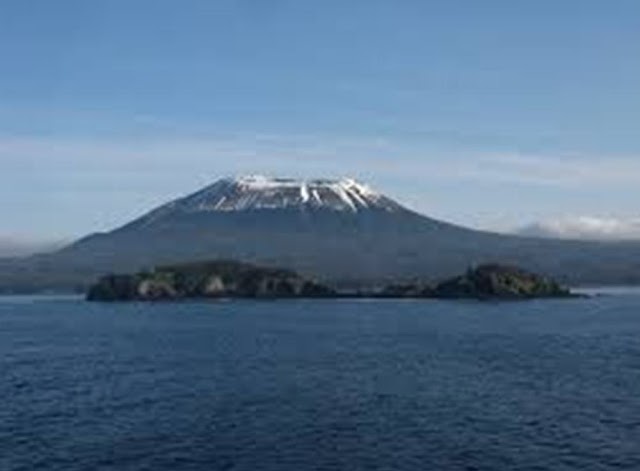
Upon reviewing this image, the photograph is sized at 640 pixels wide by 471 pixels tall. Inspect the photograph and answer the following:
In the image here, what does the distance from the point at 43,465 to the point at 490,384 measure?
2527 centimetres

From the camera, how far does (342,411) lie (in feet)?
174

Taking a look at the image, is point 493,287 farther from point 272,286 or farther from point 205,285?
point 205,285

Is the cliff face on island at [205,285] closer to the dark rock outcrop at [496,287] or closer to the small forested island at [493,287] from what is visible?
the small forested island at [493,287]

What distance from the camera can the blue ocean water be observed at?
44062mm

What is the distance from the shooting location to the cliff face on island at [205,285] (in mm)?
181625

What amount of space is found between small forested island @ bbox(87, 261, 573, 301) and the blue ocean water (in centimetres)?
7021

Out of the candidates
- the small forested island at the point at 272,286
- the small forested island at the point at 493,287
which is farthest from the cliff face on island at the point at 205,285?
the small forested island at the point at 493,287

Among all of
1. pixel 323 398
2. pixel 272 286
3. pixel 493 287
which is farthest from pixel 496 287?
pixel 323 398

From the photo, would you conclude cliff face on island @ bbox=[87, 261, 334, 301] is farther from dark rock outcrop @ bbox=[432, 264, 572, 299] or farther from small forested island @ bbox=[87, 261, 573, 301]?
dark rock outcrop @ bbox=[432, 264, 572, 299]

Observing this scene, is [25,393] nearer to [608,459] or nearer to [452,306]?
[608,459]

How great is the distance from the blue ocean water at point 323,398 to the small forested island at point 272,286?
2764 inches

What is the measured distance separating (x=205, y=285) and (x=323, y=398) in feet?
425

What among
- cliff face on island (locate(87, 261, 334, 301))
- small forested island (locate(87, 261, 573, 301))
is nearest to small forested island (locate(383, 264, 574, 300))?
small forested island (locate(87, 261, 573, 301))

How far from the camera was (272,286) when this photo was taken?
184 metres
